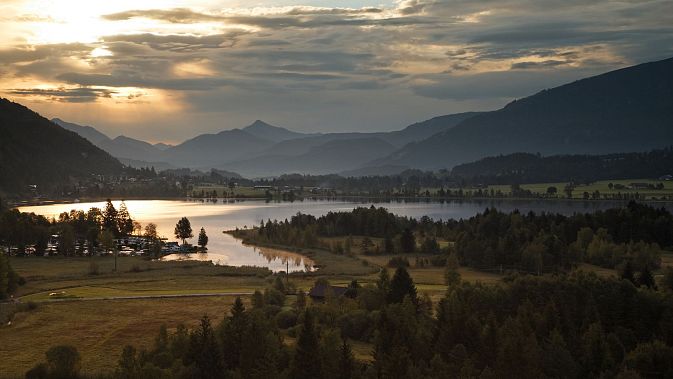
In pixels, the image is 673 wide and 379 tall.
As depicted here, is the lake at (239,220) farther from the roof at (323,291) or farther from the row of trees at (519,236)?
the roof at (323,291)

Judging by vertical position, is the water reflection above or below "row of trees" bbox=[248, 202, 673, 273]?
below

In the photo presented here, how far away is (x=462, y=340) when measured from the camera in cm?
2839

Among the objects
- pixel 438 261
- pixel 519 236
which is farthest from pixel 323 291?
pixel 519 236

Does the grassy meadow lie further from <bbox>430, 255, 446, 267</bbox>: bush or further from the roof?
the roof

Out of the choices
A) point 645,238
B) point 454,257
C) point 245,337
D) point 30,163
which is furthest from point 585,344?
point 30,163

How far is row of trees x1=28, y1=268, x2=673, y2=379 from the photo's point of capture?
2494 cm

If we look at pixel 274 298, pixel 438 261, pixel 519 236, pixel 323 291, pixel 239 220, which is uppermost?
pixel 239 220

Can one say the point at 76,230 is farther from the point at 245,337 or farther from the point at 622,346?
the point at 622,346

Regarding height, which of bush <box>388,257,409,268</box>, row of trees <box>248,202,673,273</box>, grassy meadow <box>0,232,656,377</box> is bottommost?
grassy meadow <box>0,232,656,377</box>

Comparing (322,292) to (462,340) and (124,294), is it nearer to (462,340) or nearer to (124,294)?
(124,294)

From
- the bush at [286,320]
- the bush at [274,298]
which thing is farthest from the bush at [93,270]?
the bush at [286,320]

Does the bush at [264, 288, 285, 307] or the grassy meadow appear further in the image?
the bush at [264, 288, 285, 307]

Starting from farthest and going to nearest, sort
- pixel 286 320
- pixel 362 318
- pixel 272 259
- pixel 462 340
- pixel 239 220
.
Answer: pixel 239 220, pixel 272 259, pixel 286 320, pixel 362 318, pixel 462 340

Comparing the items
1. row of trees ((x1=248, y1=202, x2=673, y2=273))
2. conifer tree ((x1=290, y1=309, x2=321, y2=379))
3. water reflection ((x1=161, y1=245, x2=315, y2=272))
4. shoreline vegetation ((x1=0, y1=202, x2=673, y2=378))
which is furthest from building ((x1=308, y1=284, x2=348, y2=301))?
row of trees ((x1=248, y1=202, x2=673, y2=273))
